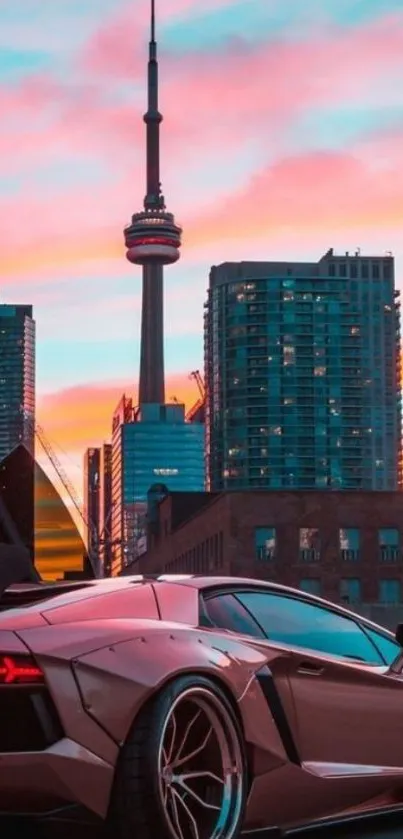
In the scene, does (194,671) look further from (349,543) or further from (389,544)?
(389,544)

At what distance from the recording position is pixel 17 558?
23.3ft

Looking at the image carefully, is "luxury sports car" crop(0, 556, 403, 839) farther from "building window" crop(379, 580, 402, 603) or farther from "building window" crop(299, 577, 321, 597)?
"building window" crop(379, 580, 402, 603)

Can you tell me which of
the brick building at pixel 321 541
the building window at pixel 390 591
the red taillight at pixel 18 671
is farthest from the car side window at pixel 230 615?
the building window at pixel 390 591

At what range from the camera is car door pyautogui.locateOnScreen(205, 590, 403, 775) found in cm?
638

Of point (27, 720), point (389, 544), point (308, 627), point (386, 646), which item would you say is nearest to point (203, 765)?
point (27, 720)

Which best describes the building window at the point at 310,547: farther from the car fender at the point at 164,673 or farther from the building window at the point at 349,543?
the car fender at the point at 164,673

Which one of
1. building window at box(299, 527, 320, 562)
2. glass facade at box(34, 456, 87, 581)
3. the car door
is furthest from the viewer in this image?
building window at box(299, 527, 320, 562)

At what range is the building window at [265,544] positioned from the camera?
329 feet

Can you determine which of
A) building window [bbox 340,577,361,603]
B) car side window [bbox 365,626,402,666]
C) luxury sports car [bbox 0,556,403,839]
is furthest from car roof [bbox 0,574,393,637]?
building window [bbox 340,577,361,603]

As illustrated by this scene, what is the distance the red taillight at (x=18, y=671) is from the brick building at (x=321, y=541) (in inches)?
3677

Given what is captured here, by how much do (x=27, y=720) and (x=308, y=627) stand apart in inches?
72.4

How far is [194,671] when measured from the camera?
575cm

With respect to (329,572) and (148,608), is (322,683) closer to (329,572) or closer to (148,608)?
(148,608)

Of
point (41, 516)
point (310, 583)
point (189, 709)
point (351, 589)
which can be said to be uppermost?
point (41, 516)
